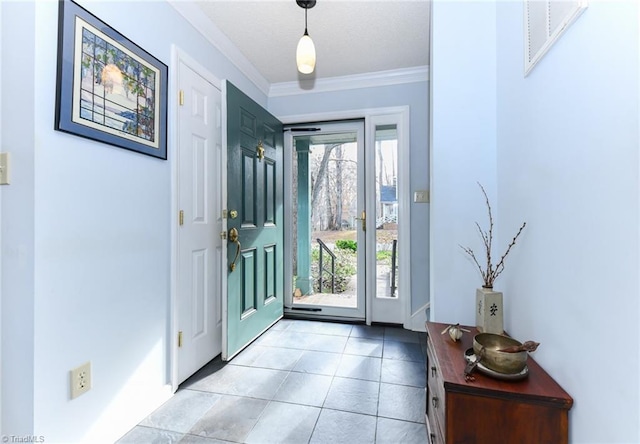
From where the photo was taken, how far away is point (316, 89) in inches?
120

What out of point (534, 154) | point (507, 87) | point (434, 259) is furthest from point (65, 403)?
point (507, 87)

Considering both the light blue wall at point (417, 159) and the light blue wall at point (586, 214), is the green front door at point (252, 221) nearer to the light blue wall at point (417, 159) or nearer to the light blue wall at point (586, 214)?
the light blue wall at point (417, 159)

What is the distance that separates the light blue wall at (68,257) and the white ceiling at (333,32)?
2.05 ft

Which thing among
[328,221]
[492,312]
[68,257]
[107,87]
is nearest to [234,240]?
[68,257]

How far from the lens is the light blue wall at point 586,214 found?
652mm

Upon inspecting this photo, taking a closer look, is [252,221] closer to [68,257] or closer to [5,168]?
[68,257]

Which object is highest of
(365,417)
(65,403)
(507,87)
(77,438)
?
(507,87)

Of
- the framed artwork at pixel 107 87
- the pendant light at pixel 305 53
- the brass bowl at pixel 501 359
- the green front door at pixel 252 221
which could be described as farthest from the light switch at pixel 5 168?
the brass bowl at pixel 501 359

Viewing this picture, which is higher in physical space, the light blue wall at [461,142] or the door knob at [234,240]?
the light blue wall at [461,142]

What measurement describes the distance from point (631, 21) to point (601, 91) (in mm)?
146

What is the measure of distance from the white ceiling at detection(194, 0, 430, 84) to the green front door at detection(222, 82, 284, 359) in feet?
1.48

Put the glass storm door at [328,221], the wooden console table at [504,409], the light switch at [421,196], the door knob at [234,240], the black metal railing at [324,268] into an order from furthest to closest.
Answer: the black metal railing at [324,268]
the glass storm door at [328,221]
the light switch at [421,196]
the door knob at [234,240]
the wooden console table at [504,409]

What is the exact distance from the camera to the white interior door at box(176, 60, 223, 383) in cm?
186

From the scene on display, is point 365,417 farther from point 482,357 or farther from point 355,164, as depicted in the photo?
point 355,164
